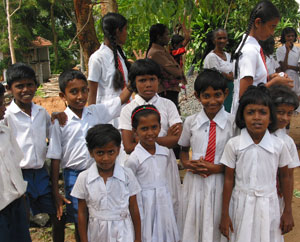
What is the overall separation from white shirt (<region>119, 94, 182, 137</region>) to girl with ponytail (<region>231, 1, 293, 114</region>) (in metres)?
0.49

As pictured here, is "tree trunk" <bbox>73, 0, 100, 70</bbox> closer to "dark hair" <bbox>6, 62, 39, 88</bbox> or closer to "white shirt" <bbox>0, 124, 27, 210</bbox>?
"dark hair" <bbox>6, 62, 39, 88</bbox>

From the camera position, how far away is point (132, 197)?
2148 millimetres

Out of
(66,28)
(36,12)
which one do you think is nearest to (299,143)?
(36,12)

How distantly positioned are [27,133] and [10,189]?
0.46 metres

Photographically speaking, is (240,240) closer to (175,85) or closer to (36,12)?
(175,85)

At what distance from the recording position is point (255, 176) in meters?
2.08

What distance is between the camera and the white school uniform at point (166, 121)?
2.50 meters

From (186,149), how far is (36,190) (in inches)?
44.2

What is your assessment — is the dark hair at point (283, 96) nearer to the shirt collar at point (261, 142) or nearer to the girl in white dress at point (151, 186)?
the shirt collar at point (261, 142)

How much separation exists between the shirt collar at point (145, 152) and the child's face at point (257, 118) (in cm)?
61

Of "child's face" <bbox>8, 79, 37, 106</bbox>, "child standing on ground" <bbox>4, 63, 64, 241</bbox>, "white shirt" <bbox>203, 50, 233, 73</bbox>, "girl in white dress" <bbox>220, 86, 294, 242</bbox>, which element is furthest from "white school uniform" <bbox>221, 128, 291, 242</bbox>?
"white shirt" <bbox>203, 50, 233, 73</bbox>

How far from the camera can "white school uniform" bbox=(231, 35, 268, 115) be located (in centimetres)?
240

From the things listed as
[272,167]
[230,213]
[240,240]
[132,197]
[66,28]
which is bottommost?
[240,240]

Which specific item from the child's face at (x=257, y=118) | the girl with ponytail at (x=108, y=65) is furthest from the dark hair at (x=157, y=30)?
the child's face at (x=257, y=118)
